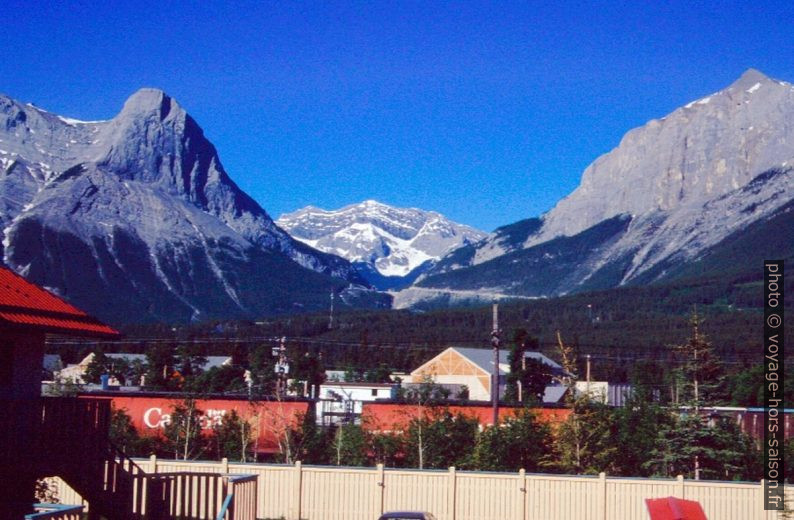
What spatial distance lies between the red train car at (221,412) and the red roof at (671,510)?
29.3 m

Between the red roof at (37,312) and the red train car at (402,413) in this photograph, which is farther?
the red train car at (402,413)

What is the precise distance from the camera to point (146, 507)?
21828 mm

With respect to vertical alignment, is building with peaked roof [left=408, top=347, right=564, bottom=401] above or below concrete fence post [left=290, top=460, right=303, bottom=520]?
above

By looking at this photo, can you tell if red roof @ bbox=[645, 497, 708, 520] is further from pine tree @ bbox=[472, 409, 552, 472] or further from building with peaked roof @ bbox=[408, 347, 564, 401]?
building with peaked roof @ bbox=[408, 347, 564, 401]

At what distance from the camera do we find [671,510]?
21844 millimetres

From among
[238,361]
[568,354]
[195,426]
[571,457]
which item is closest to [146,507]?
[571,457]

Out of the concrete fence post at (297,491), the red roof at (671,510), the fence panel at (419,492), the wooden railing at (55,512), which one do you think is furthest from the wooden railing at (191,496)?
the red roof at (671,510)

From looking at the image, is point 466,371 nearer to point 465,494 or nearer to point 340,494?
point 340,494

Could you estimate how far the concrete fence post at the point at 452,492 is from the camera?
30906 millimetres

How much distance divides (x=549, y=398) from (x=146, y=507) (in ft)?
277

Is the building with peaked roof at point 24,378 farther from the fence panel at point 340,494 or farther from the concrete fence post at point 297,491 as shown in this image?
the fence panel at point 340,494

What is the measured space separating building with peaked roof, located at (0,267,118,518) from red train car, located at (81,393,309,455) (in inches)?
1160

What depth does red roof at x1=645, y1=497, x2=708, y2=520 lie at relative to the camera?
71.3ft

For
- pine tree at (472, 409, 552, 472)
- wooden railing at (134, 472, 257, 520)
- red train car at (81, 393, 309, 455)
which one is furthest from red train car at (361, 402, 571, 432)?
wooden railing at (134, 472, 257, 520)
